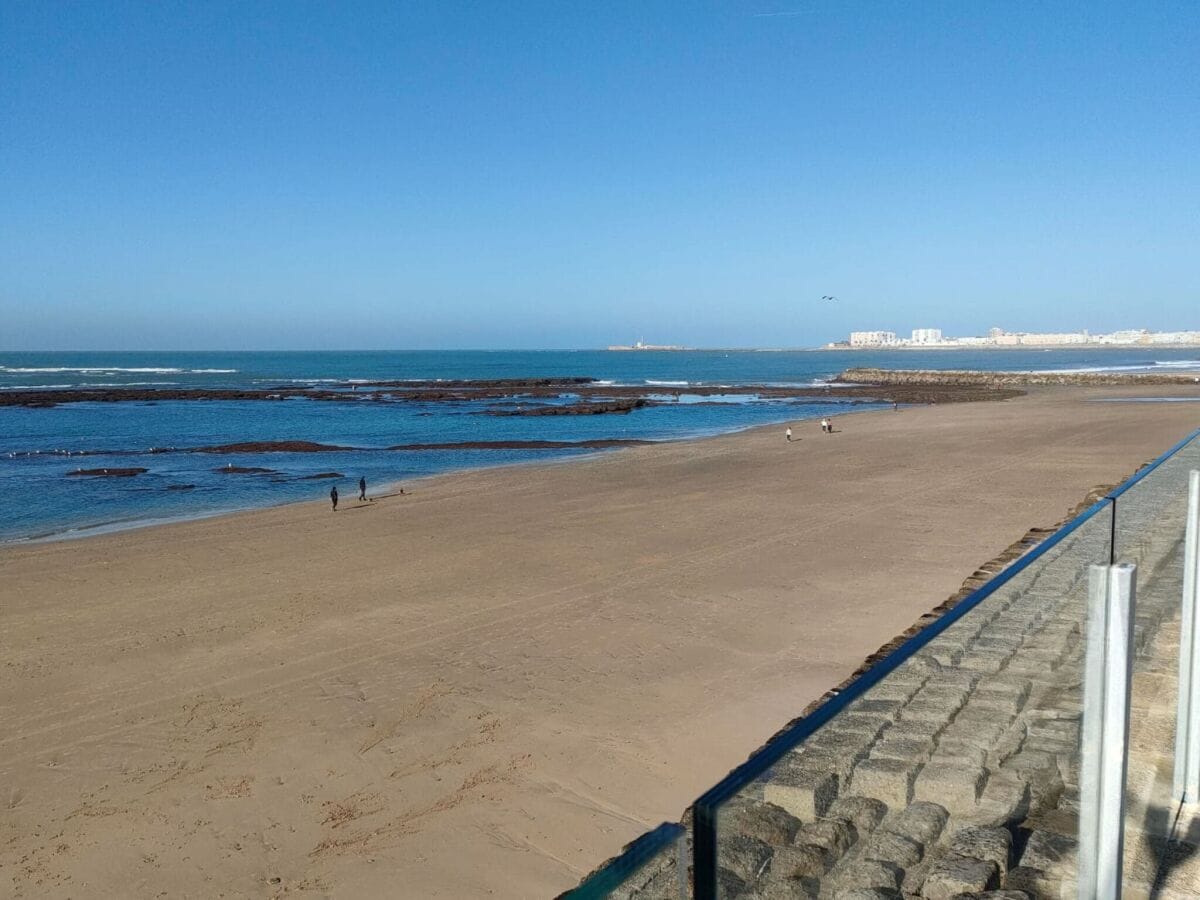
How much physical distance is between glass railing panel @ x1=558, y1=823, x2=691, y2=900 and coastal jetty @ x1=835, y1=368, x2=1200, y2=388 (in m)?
73.4

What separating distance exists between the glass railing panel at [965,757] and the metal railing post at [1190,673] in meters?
0.53

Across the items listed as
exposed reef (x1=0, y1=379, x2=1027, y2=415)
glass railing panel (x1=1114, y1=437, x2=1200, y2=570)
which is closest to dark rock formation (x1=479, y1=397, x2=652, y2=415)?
exposed reef (x1=0, y1=379, x2=1027, y2=415)

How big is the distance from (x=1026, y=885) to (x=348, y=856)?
4.50 metres

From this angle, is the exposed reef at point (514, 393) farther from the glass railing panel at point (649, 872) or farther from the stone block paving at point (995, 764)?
the glass railing panel at point (649, 872)

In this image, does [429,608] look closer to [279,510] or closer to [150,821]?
[150,821]

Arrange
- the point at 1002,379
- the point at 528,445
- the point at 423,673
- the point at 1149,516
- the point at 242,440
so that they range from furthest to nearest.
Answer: the point at 1002,379 < the point at 242,440 < the point at 528,445 < the point at 423,673 < the point at 1149,516

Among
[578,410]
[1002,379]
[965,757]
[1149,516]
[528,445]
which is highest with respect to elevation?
[1149,516]

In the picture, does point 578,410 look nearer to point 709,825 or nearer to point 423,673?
point 423,673

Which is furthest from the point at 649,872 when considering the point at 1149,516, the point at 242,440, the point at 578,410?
the point at 578,410

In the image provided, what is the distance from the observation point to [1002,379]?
77875 mm

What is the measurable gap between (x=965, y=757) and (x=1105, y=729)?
0.62 metres

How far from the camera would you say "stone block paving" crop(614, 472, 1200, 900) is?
7.52ft

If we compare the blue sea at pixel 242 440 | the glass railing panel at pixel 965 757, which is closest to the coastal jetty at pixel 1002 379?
the blue sea at pixel 242 440

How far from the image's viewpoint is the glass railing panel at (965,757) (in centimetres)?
219
